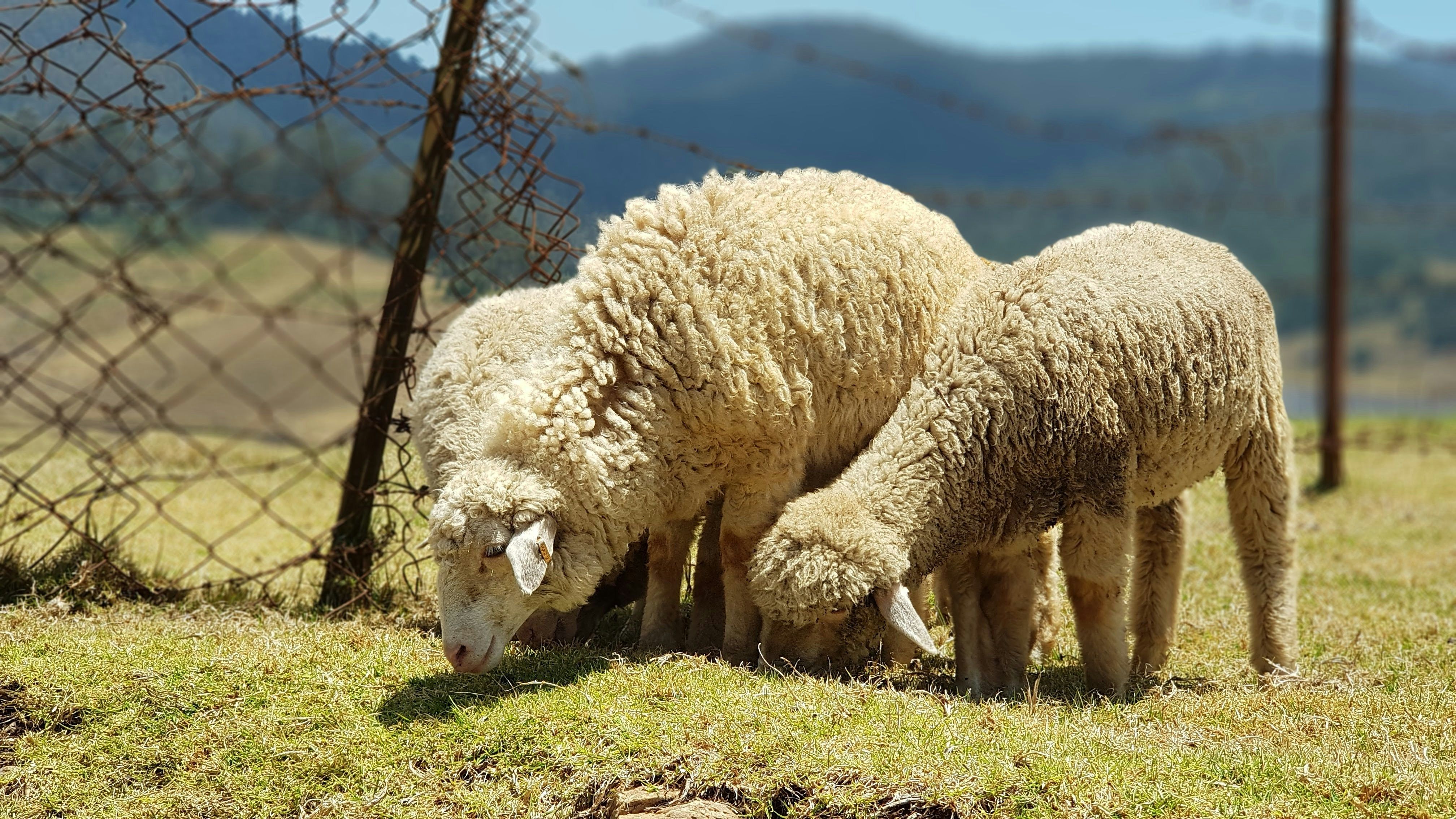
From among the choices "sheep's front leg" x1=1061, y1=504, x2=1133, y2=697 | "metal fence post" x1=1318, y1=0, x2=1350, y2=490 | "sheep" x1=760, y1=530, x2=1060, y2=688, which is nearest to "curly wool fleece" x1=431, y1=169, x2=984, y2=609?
"sheep" x1=760, y1=530, x2=1060, y2=688

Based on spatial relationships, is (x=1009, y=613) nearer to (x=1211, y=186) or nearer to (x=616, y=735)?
(x=616, y=735)

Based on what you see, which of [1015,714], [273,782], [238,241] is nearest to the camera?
[273,782]

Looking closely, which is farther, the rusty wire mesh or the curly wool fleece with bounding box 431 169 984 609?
the rusty wire mesh

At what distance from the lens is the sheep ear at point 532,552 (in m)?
4.20

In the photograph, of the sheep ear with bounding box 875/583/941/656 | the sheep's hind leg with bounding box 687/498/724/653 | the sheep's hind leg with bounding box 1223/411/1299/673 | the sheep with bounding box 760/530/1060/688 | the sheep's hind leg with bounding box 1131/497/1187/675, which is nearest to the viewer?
the sheep ear with bounding box 875/583/941/656

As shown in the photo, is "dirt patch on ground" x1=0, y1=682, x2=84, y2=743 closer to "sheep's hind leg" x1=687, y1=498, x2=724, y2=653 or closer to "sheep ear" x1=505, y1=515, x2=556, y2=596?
"sheep ear" x1=505, y1=515, x2=556, y2=596

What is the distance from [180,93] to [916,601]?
3.97m

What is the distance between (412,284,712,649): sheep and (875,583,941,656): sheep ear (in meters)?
1.04

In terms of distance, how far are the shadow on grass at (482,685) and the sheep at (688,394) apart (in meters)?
0.10

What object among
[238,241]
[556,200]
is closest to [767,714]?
[556,200]

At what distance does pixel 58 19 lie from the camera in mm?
5523

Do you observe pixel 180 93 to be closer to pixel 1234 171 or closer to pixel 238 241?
pixel 1234 171

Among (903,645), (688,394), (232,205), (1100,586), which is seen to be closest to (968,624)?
(903,645)

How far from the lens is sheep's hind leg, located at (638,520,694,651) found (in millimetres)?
4992
